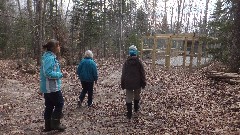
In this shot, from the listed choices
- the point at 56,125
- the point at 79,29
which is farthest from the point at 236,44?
the point at 79,29

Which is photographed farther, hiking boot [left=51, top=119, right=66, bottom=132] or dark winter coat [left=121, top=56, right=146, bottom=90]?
dark winter coat [left=121, top=56, right=146, bottom=90]

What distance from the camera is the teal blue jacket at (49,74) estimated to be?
6231mm

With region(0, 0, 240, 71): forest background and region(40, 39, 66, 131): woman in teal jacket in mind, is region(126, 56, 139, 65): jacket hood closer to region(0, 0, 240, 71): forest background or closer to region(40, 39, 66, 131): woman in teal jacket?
region(40, 39, 66, 131): woman in teal jacket

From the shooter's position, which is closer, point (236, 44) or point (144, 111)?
point (144, 111)

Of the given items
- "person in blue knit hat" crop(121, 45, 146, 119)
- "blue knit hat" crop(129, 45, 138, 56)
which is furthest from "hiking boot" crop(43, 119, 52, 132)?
"blue knit hat" crop(129, 45, 138, 56)

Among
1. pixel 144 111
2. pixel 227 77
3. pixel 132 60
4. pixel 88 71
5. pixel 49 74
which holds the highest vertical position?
pixel 132 60

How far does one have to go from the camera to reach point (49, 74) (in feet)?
20.4

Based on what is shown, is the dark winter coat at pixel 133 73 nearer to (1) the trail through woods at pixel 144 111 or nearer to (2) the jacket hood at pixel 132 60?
(2) the jacket hood at pixel 132 60

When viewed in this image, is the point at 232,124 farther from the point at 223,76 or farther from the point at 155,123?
the point at 223,76

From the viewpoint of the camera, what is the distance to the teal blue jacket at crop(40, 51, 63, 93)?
623 centimetres

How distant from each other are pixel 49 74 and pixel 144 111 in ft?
11.3

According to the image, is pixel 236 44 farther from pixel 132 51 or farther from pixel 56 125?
pixel 56 125

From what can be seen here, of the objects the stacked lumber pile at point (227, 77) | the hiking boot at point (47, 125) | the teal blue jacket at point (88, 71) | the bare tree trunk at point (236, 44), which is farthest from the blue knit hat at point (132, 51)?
the bare tree trunk at point (236, 44)

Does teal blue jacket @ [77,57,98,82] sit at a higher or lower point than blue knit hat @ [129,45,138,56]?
lower
